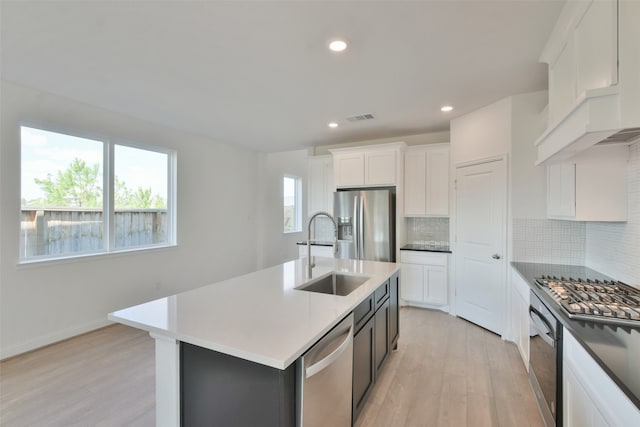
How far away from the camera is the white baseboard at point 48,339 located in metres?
2.71

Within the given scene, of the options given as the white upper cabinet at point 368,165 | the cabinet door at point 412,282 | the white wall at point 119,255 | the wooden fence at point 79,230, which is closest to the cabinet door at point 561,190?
the cabinet door at point 412,282

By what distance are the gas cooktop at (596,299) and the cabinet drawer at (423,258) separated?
186 cm

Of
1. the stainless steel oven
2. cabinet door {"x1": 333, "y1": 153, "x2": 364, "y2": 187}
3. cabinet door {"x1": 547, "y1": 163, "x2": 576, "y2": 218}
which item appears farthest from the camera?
cabinet door {"x1": 333, "y1": 153, "x2": 364, "y2": 187}

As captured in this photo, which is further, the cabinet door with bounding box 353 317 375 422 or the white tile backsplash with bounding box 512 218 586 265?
the white tile backsplash with bounding box 512 218 586 265

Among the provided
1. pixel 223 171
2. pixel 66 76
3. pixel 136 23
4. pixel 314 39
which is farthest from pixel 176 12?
pixel 223 171

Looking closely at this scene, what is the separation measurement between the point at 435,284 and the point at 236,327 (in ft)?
11.1

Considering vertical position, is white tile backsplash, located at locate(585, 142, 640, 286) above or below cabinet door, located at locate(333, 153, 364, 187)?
below

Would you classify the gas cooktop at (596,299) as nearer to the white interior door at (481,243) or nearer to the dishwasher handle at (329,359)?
the dishwasher handle at (329,359)

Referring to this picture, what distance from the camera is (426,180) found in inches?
166

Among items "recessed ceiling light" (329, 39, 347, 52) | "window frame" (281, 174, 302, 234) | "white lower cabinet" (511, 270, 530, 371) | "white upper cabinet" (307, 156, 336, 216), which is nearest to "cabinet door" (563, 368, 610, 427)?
"white lower cabinet" (511, 270, 530, 371)

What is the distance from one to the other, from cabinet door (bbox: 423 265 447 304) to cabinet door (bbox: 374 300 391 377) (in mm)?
1804

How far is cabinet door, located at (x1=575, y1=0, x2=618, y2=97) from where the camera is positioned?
1.34 m

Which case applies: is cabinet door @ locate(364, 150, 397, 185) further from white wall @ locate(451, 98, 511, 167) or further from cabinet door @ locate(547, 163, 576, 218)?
cabinet door @ locate(547, 163, 576, 218)

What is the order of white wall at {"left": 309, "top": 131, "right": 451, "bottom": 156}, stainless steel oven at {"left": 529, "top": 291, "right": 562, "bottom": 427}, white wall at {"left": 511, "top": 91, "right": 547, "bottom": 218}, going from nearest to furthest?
stainless steel oven at {"left": 529, "top": 291, "right": 562, "bottom": 427} → white wall at {"left": 511, "top": 91, "right": 547, "bottom": 218} → white wall at {"left": 309, "top": 131, "right": 451, "bottom": 156}
